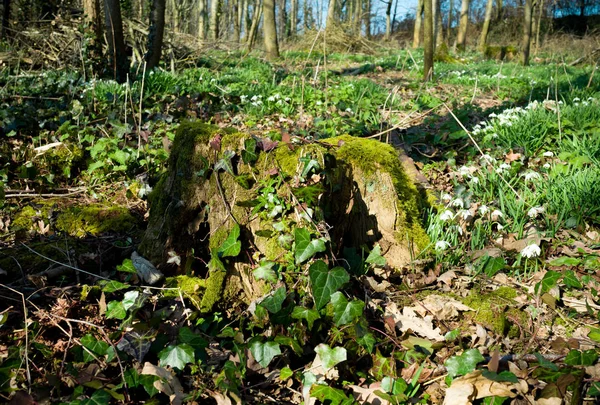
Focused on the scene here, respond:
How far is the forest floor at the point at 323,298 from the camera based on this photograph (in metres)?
1.89

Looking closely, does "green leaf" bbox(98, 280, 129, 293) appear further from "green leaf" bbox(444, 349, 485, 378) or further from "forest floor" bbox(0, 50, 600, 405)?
"green leaf" bbox(444, 349, 485, 378)

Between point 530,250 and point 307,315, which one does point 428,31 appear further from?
point 307,315

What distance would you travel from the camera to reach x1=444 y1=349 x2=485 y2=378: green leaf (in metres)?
1.90

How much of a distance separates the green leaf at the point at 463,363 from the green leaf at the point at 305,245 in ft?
2.60

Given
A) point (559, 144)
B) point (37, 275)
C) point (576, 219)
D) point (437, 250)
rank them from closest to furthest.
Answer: point (37, 275), point (437, 250), point (576, 219), point (559, 144)

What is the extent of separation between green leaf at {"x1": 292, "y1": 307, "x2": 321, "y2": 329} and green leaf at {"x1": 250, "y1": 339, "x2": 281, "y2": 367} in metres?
0.17

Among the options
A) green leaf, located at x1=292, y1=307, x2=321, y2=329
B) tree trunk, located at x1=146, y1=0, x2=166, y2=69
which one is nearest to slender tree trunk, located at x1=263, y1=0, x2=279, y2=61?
tree trunk, located at x1=146, y1=0, x2=166, y2=69

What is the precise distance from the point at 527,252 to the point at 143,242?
2.41m

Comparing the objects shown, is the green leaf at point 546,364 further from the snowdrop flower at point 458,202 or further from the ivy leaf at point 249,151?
the ivy leaf at point 249,151

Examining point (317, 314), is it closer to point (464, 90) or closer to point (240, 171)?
point (240, 171)

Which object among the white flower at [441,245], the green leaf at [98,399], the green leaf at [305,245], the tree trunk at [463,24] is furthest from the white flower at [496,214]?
the tree trunk at [463,24]

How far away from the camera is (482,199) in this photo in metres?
3.56

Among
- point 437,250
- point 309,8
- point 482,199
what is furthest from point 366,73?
point 309,8

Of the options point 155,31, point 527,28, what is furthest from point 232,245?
point 527,28
